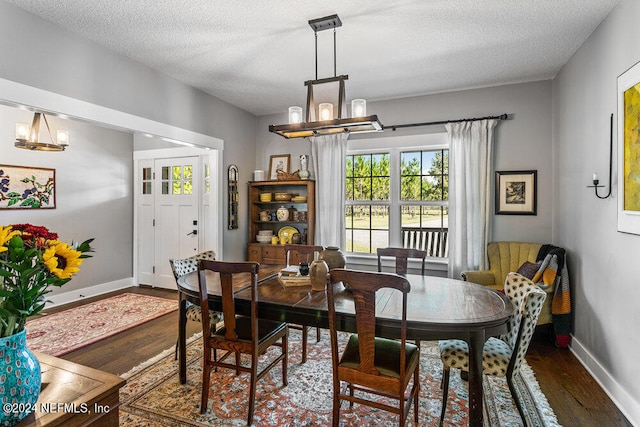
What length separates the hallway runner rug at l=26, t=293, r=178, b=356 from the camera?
327cm

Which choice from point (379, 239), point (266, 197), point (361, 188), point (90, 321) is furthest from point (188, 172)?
point (379, 239)

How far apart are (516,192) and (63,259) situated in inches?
168

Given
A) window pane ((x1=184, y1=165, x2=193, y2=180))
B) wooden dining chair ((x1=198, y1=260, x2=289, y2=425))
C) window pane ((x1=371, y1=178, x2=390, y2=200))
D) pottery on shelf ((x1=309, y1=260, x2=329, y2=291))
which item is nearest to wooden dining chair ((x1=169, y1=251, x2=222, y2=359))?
wooden dining chair ((x1=198, y1=260, x2=289, y2=425))

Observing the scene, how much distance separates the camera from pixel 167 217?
536cm

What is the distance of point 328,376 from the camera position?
2.67m

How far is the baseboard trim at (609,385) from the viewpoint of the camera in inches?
84.4

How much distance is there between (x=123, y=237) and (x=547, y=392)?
581 centimetres

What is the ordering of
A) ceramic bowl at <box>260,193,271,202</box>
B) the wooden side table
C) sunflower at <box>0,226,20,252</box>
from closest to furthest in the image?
sunflower at <box>0,226,20,252</box> → the wooden side table → ceramic bowl at <box>260,193,271,202</box>

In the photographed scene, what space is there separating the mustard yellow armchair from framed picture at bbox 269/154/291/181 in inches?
114

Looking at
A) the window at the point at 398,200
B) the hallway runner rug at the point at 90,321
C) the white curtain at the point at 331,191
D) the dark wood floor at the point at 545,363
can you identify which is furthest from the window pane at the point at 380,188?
the hallway runner rug at the point at 90,321

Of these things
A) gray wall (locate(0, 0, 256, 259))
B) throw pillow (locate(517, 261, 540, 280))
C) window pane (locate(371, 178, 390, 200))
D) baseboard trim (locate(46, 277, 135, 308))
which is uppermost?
gray wall (locate(0, 0, 256, 259))

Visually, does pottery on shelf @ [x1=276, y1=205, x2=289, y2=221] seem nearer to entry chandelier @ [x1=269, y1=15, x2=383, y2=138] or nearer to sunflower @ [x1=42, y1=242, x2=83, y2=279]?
entry chandelier @ [x1=269, y1=15, x2=383, y2=138]

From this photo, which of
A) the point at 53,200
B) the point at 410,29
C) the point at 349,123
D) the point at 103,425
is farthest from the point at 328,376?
the point at 53,200

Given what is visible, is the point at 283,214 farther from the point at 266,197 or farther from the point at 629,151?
the point at 629,151
